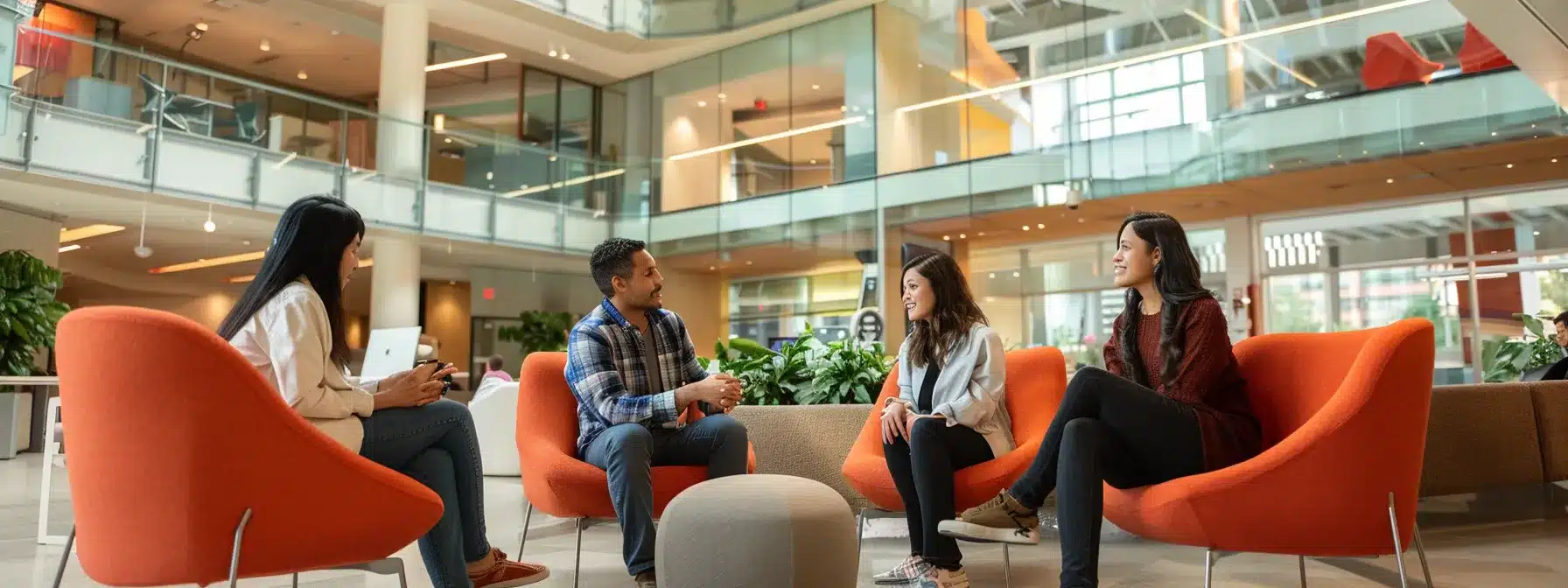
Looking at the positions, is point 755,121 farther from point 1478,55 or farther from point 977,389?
point 977,389

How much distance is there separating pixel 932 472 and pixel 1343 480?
105 centimetres

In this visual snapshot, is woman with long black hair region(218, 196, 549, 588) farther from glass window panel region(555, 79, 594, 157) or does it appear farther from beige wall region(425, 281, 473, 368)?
beige wall region(425, 281, 473, 368)

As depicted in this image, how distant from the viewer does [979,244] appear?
1209 cm

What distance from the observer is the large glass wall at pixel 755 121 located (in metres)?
13.4

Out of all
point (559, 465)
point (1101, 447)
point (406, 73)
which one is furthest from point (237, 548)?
point (406, 73)

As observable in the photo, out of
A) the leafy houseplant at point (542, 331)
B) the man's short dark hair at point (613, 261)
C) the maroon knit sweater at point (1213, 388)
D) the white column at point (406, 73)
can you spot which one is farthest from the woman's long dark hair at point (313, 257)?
the leafy houseplant at point (542, 331)

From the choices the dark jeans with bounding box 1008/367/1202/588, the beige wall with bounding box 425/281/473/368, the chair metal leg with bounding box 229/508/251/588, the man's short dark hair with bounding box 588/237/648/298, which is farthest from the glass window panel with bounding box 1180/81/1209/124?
the beige wall with bounding box 425/281/473/368

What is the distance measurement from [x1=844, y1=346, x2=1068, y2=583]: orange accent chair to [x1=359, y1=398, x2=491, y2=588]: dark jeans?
3.79ft

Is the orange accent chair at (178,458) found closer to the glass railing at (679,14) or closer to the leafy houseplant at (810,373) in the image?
the leafy houseplant at (810,373)

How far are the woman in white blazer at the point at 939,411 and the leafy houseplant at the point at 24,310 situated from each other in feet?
29.5

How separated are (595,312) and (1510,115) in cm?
901

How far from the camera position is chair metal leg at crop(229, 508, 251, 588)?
1.82 meters

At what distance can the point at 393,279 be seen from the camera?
12.6 metres

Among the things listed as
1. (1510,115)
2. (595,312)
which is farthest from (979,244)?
(595,312)
